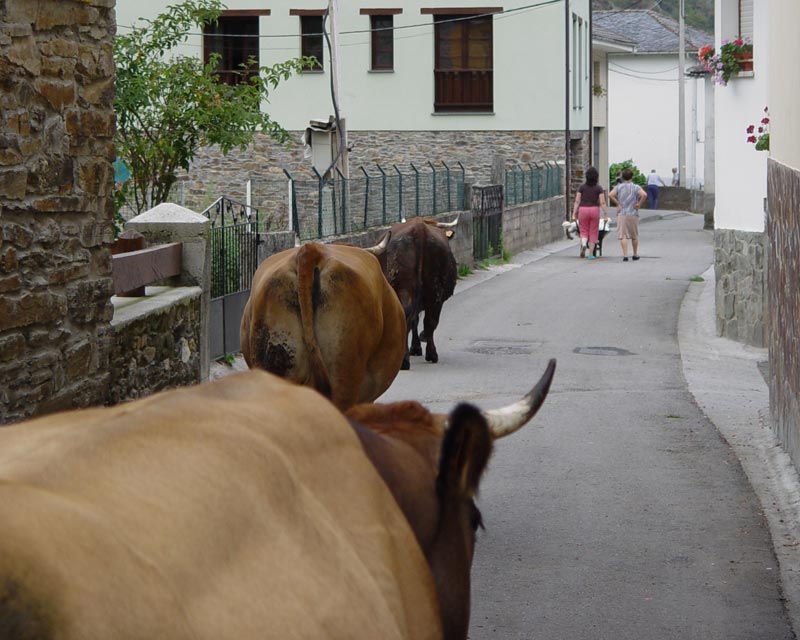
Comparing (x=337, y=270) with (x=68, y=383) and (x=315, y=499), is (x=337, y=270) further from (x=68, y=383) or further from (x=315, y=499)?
(x=315, y=499)

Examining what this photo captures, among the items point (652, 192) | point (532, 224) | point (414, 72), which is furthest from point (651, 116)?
point (532, 224)

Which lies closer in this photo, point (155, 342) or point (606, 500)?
point (606, 500)

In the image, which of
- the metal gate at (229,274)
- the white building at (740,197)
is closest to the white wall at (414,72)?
the white building at (740,197)

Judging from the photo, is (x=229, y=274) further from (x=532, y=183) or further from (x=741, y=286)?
(x=532, y=183)

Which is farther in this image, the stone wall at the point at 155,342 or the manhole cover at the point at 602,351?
the manhole cover at the point at 602,351

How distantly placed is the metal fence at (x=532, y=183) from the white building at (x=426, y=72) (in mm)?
1269

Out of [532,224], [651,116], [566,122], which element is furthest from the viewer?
[651,116]

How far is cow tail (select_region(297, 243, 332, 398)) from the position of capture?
8.42 m

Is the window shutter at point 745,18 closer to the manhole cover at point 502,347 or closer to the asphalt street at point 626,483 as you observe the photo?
the asphalt street at point 626,483

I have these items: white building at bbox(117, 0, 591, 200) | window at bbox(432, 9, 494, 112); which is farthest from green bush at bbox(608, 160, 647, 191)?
window at bbox(432, 9, 494, 112)

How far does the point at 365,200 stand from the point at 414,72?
18406mm

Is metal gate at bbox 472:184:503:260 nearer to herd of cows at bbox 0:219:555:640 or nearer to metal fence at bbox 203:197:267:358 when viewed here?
metal fence at bbox 203:197:267:358

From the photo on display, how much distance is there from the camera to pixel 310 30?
1582 inches

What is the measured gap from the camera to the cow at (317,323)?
27.8ft
